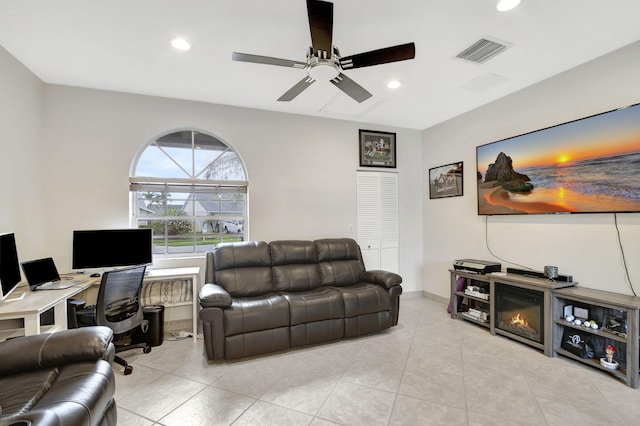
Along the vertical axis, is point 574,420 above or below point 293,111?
below

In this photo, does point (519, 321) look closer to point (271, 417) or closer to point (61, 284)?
point (271, 417)

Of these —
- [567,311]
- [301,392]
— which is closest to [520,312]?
[567,311]

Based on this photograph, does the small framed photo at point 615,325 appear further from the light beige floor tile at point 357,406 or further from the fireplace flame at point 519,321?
the light beige floor tile at point 357,406

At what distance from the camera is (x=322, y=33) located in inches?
75.0

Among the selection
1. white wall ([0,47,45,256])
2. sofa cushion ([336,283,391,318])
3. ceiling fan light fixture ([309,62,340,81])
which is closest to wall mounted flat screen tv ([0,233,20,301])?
white wall ([0,47,45,256])

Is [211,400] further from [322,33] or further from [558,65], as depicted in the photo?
[558,65]

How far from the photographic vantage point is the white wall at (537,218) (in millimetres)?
2619

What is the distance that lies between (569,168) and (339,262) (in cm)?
265

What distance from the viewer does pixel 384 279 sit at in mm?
3438

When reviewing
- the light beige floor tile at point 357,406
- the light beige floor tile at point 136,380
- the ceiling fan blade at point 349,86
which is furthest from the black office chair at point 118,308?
the ceiling fan blade at point 349,86

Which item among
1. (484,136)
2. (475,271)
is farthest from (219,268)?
(484,136)

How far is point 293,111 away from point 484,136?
8.51 feet

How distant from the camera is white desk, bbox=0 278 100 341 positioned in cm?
191

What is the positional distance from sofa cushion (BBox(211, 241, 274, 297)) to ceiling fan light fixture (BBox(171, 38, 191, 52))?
2049 millimetres
